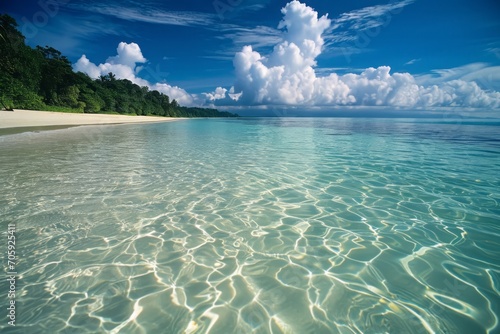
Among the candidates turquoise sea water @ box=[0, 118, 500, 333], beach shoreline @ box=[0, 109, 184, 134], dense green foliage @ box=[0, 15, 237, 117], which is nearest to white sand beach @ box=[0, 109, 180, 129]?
beach shoreline @ box=[0, 109, 184, 134]

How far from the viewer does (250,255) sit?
3.87 m

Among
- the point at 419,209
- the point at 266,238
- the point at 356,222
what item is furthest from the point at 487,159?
the point at 266,238

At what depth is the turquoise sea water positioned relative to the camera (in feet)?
8.83

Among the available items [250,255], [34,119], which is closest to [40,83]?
[34,119]

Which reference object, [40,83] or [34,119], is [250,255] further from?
[40,83]

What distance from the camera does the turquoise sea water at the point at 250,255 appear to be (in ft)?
8.83

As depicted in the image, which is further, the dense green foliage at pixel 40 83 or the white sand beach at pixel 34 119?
the dense green foliage at pixel 40 83

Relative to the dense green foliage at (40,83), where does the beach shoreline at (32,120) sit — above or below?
below

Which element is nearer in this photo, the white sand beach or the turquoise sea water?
the turquoise sea water

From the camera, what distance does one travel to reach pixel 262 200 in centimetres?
631

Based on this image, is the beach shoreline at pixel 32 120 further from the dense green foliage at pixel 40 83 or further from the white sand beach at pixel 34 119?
the dense green foliage at pixel 40 83

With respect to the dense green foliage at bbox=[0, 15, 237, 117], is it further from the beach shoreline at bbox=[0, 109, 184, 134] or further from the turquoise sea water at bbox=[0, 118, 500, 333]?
the turquoise sea water at bbox=[0, 118, 500, 333]

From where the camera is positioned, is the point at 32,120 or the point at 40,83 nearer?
the point at 32,120

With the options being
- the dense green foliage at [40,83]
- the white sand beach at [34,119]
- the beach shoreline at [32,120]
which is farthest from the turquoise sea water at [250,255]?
the dense green foliage at [40,83]
